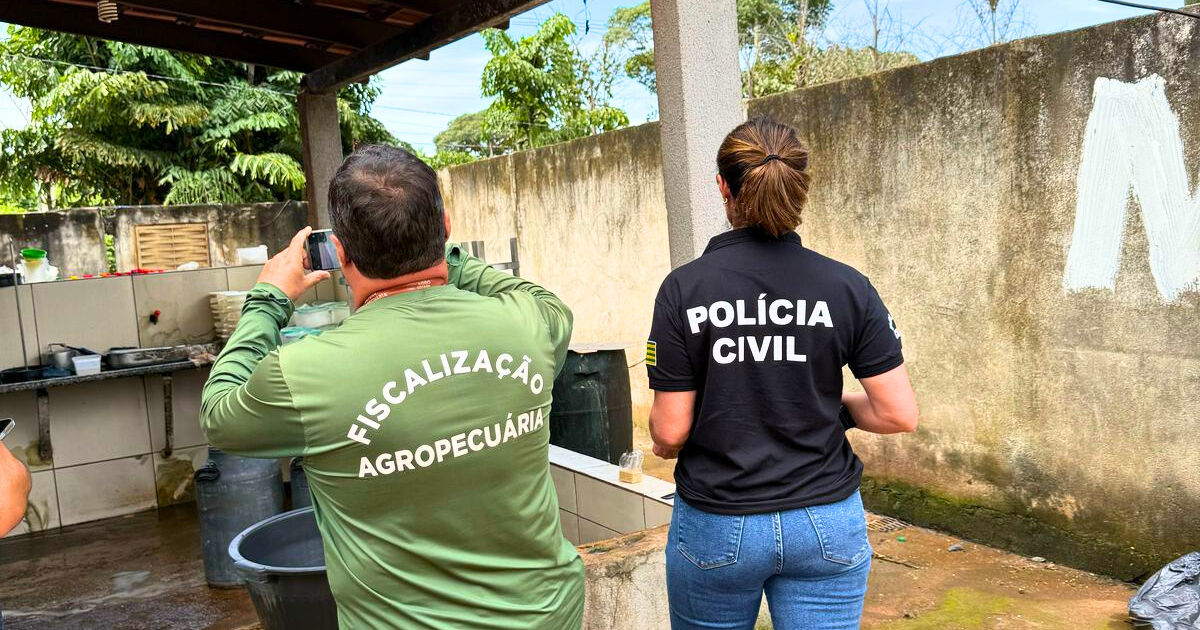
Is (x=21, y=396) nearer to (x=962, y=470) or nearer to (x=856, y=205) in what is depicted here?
(x=856, y=205)

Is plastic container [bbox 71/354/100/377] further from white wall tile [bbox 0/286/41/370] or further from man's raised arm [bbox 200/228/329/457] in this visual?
→ man's raised arm [bbox 200/228/329/457]

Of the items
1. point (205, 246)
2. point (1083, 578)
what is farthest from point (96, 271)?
point (1083, 578)

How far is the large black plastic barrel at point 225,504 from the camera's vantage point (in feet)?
14.1

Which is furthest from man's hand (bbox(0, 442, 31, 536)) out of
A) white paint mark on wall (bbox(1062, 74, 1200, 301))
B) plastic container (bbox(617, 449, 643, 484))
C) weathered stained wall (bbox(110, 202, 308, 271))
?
weathered stained wall (bbox(110, 202, 308, 271))

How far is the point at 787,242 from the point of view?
1.74 meters

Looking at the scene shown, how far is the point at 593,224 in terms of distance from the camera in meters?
7.90

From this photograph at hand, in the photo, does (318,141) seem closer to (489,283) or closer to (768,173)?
(489,283)

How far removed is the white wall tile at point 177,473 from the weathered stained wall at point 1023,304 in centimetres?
427

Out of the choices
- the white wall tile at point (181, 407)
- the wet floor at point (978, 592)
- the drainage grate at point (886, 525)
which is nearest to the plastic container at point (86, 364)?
the white wall tile at point (181, 407)

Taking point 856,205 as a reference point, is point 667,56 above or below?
above

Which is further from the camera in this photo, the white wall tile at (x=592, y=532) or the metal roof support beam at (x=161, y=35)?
the metal roof support beam at (x=161, y=35)

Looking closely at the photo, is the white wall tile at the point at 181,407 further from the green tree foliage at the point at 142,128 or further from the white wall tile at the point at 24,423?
the green tree foliage at the point at 142,128

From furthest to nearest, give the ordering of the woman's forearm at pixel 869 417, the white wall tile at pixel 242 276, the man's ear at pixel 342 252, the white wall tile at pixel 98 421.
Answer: the white wall tile at pixel 242 276 → the white wall tile at pixel 98 421 → the woman's forearm at pixel 869 417 → the man's ear at pixel 342 252

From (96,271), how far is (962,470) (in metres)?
9.70
